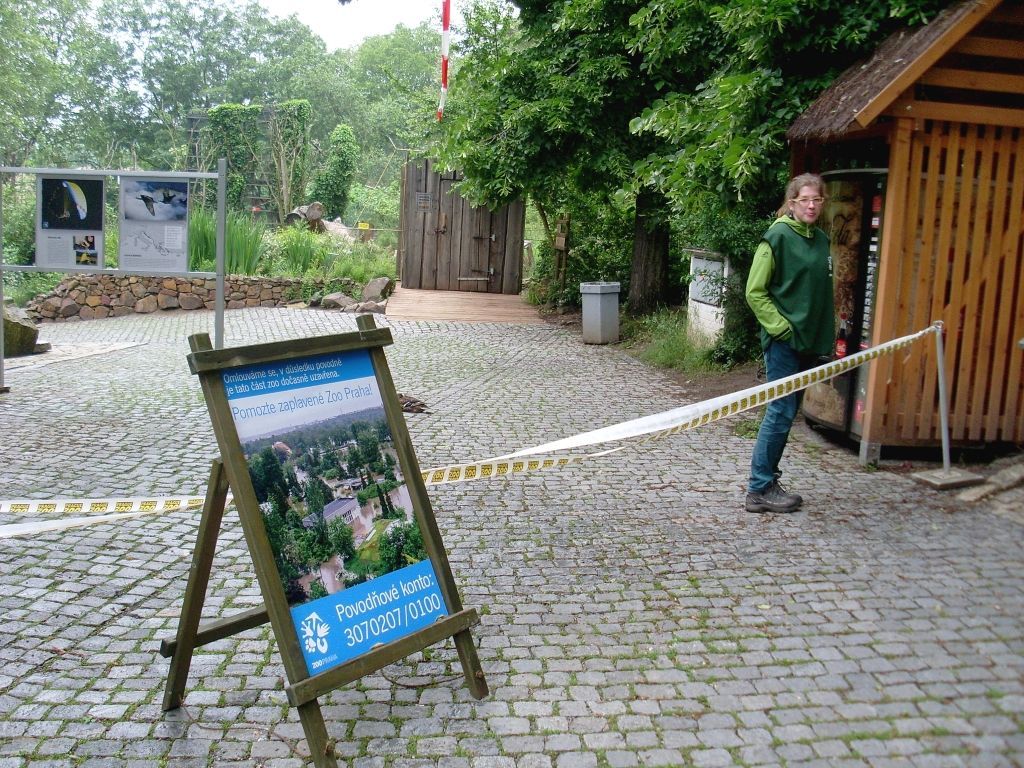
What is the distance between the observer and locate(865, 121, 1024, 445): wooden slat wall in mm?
6812

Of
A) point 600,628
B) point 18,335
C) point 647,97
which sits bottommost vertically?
point 600,628

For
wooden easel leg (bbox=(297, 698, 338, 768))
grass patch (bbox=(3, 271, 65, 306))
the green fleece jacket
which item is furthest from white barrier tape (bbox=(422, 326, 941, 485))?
grass patch (bbox=(3, 271, 65, 306))

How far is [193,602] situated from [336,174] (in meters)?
27.3

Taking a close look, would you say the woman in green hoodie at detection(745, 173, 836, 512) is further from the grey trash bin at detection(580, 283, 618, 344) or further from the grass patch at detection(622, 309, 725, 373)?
the grey trash bin at detection(580, 283, 618, 344)

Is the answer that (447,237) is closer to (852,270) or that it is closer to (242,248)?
(242,248)

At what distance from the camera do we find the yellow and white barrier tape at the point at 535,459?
4.23 metres

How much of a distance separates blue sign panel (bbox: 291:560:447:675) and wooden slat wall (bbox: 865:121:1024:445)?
4375 millimetres

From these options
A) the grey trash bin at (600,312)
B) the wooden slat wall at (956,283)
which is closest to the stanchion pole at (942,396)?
the wooden slat wall at (956,283)

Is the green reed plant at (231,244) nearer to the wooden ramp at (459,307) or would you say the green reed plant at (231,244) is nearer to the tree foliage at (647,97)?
the wooden ramp at (459,307)

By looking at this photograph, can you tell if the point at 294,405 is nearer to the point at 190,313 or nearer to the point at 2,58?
the point at 190,313

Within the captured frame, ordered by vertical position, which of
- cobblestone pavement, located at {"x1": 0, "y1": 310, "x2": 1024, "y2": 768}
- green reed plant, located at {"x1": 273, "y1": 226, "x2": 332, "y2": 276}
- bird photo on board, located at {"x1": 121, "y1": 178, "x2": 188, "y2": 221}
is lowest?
cobblestone pavement, located at {"x1": 0, "y1": 310, "x2": 1024, "y2": 768}

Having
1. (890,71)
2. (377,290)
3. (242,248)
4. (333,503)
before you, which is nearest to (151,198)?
(890,71)

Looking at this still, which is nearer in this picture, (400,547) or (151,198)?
Result: (400,547)

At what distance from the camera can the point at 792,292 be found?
19.2 feet
